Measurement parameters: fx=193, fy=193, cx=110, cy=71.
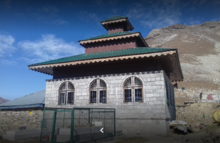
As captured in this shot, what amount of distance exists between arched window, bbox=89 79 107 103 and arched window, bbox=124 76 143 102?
1748 millimetres

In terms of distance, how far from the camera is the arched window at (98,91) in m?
15.1

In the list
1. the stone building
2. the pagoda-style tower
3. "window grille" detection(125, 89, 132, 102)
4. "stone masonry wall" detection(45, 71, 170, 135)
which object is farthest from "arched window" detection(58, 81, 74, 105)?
"window grille" detection(125, 89, 132, 102)

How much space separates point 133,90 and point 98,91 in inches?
112

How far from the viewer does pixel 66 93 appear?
1622 centimetres

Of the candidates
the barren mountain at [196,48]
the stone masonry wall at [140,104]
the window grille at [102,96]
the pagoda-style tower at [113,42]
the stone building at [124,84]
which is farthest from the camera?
the barren mountain at [196,48]

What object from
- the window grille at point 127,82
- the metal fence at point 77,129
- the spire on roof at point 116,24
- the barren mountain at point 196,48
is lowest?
the metal fence at point 77,129

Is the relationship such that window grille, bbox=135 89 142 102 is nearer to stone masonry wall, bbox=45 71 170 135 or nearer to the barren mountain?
stone masonry wall, bbox=45 71 170 135

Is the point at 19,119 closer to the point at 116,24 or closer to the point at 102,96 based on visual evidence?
the point at 102,96

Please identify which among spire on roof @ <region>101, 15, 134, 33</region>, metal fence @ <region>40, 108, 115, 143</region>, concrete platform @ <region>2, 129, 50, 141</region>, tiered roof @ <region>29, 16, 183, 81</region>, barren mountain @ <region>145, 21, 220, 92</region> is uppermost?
barren mountain @ <region>145, 21, 220, 92</region>

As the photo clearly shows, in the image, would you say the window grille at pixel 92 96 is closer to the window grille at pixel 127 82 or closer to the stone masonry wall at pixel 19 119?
the window grille at pixel 127 82

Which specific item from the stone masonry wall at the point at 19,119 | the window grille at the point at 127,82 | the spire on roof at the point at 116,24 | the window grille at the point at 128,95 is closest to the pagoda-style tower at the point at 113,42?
the spire on roof at the point at 116,24

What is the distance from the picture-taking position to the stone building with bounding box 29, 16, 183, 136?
43.6 ft

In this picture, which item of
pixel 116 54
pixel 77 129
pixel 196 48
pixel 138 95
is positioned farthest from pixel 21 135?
pixel 196 48

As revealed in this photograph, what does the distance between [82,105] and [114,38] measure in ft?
22.7
